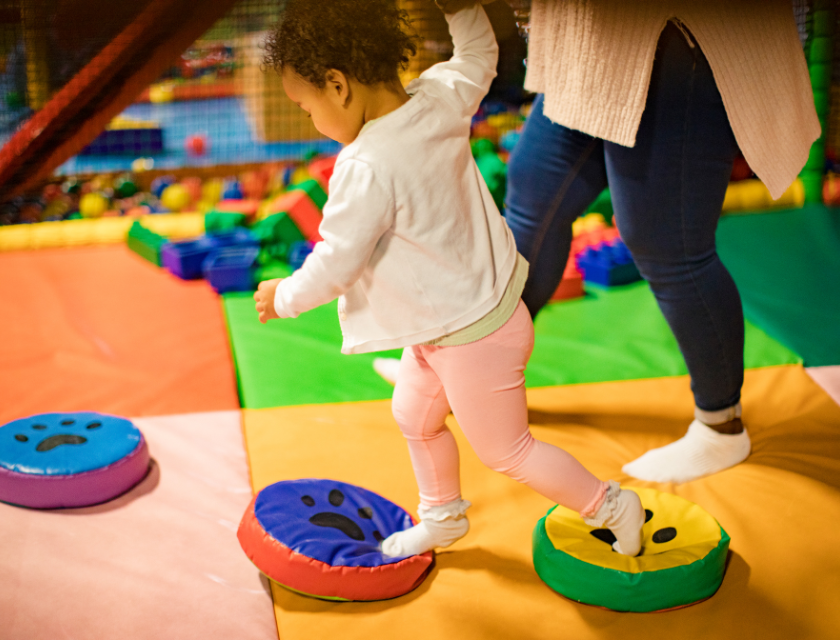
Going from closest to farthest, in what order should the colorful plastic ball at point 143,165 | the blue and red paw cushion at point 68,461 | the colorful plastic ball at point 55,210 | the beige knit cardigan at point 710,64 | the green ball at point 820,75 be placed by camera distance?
1. the beige knit cardigan at point 710,64
2. the blue and red paw cushion at point 68,461
3. the green ball at point 820,75
4. the colorful plastic ball at point 55,210
5. the colorful plastic ball at point 143,165

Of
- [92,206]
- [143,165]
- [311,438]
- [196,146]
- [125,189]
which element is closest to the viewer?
[311,438]

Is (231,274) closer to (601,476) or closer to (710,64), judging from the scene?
(601,476)

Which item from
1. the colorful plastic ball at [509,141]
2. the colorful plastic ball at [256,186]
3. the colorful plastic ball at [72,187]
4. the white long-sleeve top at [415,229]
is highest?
the white long-sleeve top at [415,229]

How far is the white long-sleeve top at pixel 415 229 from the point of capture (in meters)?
0.79

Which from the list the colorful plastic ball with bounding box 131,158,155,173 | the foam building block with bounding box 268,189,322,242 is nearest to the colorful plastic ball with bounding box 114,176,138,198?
the colorful plastic ball with bounding box 131,158,155,173

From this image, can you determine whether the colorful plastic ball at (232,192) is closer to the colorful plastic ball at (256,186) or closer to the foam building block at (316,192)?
the colorful plastic ball at (256,186)

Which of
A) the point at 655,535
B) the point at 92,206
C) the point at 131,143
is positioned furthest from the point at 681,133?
the point at 131,143

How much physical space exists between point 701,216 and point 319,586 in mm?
737

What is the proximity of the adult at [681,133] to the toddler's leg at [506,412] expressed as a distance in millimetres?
317

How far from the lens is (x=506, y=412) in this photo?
894 millimetres

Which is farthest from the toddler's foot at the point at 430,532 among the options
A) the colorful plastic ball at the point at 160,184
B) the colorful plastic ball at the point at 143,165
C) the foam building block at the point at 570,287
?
the colorful plastic ball at the point at 143,165

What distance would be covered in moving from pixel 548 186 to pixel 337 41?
0.55m

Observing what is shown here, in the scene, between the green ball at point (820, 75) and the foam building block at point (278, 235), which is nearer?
the foam building block at point (278, 235)

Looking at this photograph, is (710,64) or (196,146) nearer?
(710,64)
